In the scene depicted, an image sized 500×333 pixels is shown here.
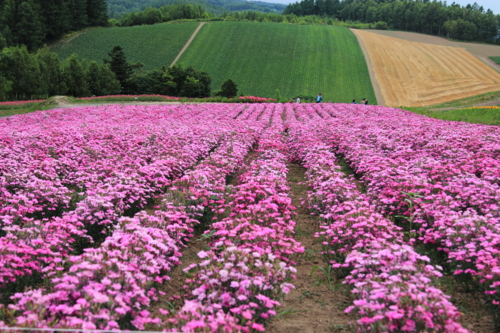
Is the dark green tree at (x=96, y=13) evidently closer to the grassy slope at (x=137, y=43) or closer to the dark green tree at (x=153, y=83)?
the grassy slope at (x=137, y=43)

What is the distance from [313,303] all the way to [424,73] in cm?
8431

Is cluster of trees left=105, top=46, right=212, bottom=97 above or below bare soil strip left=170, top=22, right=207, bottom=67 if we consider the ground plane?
below

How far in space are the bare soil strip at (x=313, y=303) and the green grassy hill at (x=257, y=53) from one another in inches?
2502

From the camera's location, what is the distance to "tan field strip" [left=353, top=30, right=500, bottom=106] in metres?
66.8

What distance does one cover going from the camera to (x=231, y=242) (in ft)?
19.3

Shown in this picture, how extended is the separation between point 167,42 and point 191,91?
39.5 meters

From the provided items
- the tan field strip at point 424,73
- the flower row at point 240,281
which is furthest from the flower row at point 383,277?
the tan field strip at point 424,73

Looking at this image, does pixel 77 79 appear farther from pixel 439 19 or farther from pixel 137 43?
pixel 439 19

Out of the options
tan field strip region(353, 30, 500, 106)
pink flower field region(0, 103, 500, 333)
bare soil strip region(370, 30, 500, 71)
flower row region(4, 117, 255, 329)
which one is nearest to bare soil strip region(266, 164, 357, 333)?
pink flower field region(0, 103, 500, 333)

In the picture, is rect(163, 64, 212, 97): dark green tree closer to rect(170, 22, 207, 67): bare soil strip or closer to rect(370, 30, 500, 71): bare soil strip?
rect(170, 22, 207, 67): bare soil strip

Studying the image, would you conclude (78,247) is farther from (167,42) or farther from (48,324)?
(167,42)

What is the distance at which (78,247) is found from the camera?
22.8ft

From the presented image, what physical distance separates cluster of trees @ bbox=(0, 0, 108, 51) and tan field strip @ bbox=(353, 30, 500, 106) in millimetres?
79813

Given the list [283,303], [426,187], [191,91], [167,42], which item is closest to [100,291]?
[283,303]
